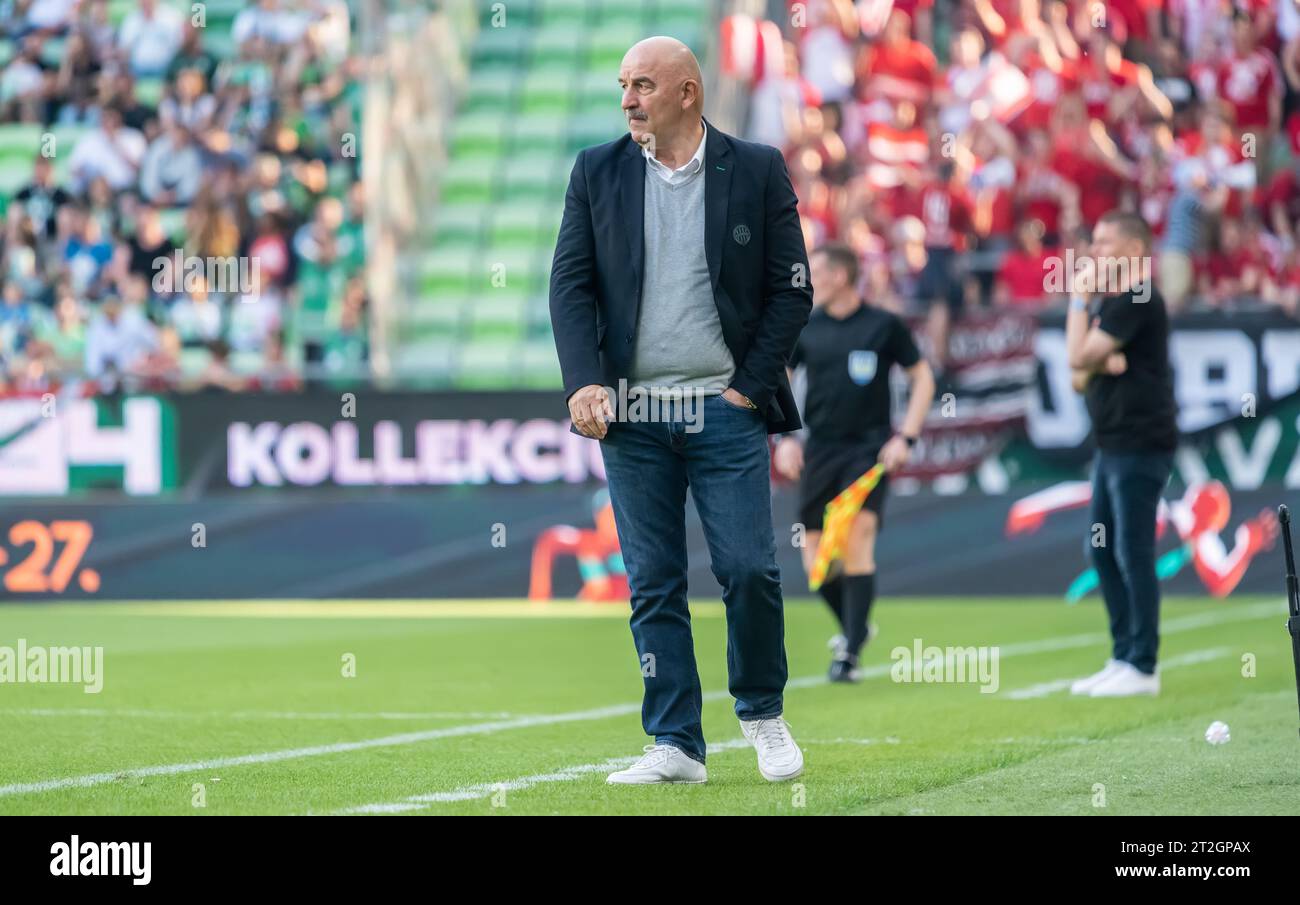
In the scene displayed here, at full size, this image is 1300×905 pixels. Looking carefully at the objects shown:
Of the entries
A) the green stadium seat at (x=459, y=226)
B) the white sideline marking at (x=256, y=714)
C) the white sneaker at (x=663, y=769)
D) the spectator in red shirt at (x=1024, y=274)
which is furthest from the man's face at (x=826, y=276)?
the green stadium seat at (x=459, y=226)

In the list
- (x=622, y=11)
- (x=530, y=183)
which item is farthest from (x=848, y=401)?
(x=622, y=11)

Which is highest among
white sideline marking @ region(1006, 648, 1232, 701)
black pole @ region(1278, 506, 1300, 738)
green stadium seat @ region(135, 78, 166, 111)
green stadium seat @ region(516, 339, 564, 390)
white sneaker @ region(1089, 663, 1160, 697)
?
green stadium seat @ region(135, 78, 166, 111)

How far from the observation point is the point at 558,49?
25.5 metres

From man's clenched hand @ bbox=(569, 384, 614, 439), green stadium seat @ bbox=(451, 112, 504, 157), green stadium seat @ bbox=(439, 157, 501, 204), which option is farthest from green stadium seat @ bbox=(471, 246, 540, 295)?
man's clenched hand @ bbox=(569, 384, 614, 439)

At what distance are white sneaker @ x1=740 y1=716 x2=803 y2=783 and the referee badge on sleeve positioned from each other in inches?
185

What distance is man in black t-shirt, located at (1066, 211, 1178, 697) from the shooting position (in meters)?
10.6

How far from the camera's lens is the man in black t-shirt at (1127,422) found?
10.6 meters

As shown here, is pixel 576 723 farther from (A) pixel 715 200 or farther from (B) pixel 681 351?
(A) pixel 715 200

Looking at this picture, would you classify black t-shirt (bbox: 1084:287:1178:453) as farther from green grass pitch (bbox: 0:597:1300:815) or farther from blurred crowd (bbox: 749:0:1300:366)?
blurred crowd (bbox: 749:0:1300:366)

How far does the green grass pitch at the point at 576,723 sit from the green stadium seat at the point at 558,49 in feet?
36.2

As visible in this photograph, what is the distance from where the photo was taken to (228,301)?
20.5 m

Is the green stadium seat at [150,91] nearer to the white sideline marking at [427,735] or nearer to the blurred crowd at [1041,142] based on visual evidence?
the blurred crowd at [1041,142]

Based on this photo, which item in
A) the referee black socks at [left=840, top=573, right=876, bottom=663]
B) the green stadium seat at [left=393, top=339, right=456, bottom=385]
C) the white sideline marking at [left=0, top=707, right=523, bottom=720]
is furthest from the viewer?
the green stadium seat at [left=393, top=339, right=456, bottom=385]
